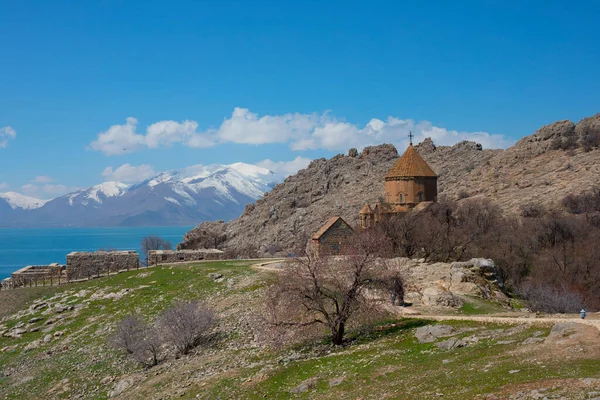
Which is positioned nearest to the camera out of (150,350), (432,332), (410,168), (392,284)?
(432,332)

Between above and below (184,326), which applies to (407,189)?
above

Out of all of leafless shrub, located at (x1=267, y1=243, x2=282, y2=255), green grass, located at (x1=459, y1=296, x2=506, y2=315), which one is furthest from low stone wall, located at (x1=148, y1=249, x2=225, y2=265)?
green grass, located at (x1=459, y1=296, x2=506, y2=315)

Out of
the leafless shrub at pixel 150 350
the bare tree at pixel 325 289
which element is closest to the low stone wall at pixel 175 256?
the leafless shrub at pixel 150 350


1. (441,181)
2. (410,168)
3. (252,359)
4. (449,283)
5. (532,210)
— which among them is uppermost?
(441,181)

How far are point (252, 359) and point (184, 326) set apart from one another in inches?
196

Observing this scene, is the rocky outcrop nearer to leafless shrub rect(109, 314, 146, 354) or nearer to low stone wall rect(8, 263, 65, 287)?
leafless shrub rect(109, 314, 146, 354)

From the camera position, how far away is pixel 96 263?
4872 cm

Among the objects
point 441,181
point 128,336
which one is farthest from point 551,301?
point 441,181

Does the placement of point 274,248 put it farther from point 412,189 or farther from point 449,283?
point 449,283

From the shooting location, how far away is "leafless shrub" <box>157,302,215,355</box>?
2738 cm

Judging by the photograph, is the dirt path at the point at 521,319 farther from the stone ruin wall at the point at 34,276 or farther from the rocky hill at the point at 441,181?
the rocky hill at the point at 441,181

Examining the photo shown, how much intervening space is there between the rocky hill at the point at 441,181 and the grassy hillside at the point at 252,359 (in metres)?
36.5

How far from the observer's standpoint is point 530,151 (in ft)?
271

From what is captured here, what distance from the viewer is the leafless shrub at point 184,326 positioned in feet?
89.8
